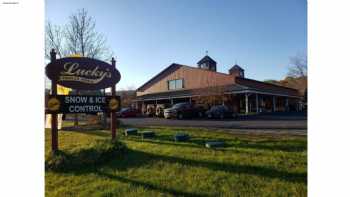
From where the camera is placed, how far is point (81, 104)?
4.29m

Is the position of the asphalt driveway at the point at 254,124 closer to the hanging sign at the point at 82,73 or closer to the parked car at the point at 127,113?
the hanging sign at the point at 82,73

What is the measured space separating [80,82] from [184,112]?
1086 cm

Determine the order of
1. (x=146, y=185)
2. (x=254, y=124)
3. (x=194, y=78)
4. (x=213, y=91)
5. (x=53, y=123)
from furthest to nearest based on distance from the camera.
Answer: (x=194, y=78) → (x=213, y=91) → (x=254, y=124) → (x=53, y=123) → (x=146, y=185)

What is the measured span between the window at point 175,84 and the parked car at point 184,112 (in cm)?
739

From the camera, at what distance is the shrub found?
3.56m

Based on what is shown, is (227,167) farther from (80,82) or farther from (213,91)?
(213,91)

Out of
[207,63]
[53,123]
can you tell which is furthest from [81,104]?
[207,63]

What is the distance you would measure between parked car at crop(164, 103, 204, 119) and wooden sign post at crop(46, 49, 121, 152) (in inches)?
400

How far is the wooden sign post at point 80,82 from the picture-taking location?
4.07 metres

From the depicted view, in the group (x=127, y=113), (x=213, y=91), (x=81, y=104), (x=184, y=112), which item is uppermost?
(x=213, y=91)

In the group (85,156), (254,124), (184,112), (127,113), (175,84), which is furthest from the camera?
(175,84)

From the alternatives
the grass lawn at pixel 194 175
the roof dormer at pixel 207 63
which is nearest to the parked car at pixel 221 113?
A: the grass lawn at pixel 194 175
